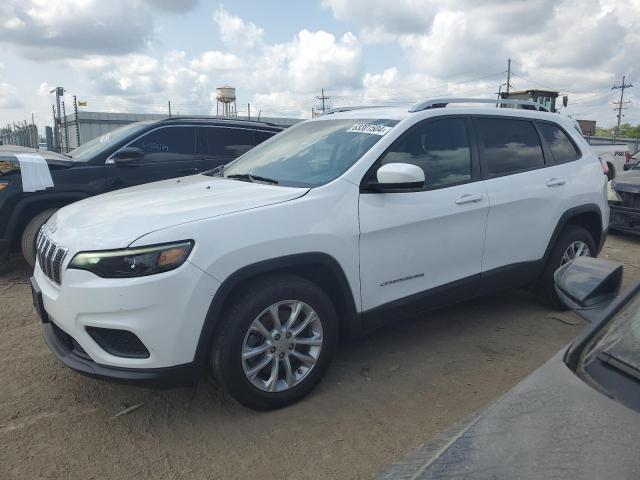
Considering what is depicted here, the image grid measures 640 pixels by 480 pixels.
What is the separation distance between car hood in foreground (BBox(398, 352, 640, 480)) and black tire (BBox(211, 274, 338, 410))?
1.42m

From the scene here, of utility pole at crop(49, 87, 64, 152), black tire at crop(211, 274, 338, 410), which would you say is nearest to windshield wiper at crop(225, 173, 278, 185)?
black tire at crop(211, 274, 338, 410)

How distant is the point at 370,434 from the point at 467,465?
161 centimetres

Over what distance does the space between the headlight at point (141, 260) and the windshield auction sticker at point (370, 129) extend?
1568mm

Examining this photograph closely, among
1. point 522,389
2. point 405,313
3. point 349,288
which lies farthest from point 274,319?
point 522,389

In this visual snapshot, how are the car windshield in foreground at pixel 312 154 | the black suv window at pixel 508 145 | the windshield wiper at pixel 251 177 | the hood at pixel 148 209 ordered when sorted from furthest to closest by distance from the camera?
the black suv window at pixel 508 145 < the windshield wiper at pixel 251 177 < the car windshield in foreground at pixel 312 154 < the hood at pixel 148 209

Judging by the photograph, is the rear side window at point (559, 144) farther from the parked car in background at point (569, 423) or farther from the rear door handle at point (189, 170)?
the rear door handle at point (189, 170)

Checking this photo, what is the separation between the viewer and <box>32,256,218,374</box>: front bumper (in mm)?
2512

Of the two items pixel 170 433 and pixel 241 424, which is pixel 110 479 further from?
pixel 241 424

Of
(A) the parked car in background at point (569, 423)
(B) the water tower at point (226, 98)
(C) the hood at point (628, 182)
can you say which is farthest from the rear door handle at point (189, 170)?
(B) the water tower at point (226, 98)

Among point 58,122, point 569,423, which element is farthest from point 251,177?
point 58,122

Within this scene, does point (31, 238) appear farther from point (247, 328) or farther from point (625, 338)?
point (625, 338)

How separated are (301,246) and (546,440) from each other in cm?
180

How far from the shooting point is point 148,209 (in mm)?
2912

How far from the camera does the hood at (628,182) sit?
7.86m
